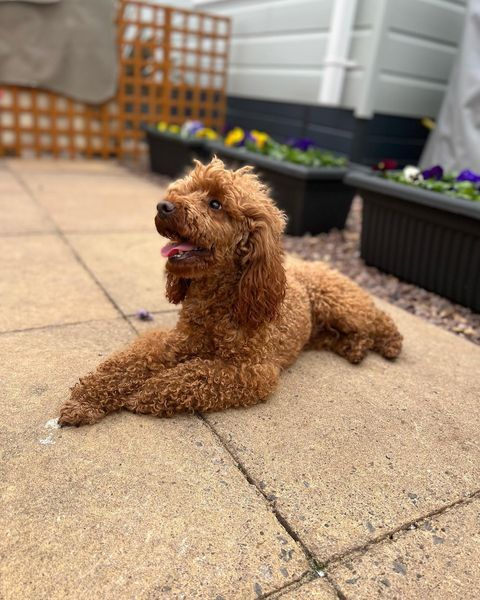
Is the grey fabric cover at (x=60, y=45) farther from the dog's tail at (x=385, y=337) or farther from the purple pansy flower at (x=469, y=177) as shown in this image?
the dog's tail at (x=385, y=337)

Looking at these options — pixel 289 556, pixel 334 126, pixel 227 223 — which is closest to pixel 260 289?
pixel 227 223

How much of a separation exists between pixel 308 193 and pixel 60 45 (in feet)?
16.1

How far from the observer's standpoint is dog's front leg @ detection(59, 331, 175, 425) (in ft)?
7.34

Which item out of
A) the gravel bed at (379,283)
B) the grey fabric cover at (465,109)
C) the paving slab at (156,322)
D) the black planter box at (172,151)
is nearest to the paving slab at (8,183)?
the black planter box at (172,151)

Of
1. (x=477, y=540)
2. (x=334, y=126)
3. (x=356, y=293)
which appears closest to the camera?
(x=477, y=540)

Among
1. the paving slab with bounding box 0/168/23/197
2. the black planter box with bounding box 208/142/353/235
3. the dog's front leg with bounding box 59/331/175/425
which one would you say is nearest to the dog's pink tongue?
the dog's front leg with bounding box 59/331/175/425

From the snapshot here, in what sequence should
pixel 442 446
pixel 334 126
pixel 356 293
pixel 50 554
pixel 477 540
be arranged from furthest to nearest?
pixel 334 126 < pixel 356 293 < pixel 442 446 < pixel 477 540 < pixel 50 554

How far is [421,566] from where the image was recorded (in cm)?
175

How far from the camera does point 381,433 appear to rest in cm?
243

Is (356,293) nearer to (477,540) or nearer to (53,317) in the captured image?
(477,540)

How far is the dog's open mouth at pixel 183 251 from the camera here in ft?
7.17

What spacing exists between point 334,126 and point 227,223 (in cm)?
488

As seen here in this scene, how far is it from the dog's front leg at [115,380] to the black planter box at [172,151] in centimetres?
475

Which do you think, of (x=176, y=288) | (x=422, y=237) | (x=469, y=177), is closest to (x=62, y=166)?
(x=422, y=237)
